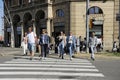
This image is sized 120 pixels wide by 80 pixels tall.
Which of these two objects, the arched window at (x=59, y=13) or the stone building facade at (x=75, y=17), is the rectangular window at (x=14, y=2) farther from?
the arched window at (x=59, y=13)

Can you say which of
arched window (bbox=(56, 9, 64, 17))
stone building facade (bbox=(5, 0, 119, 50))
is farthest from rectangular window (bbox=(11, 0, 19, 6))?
arched window (bbox=(56, 9, 64, 17))

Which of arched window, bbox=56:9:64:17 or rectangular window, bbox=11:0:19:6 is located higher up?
rectangular window, bbox=11:0:19:6

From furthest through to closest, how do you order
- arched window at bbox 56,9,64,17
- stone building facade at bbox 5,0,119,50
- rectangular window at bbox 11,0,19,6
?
rectangular window at bbox 11,0,19,6 → arched window at bbox 56,9,64,17 → stone building facade at bbox 5,0,119,50

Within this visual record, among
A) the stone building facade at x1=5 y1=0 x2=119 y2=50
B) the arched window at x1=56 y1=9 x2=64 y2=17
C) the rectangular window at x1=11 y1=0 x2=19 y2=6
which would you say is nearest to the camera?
the stone building facade at x1=5 y1=0 x2=119 y2=50

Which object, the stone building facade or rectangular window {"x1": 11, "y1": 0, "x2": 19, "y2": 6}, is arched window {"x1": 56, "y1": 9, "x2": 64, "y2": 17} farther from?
rectangular window {"x1": 11, "y1": 0, "x2": 19, "y2": 6}

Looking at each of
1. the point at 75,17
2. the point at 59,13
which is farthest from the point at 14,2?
the point at 75,17

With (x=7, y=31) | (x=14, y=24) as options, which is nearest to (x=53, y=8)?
(x=14, y=24)

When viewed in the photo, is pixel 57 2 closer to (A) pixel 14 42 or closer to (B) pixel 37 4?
(B) pixel 37 4

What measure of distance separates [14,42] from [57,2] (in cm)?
1467

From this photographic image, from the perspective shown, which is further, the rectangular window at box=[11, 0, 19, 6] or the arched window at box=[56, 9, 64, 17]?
the rectangular window at box=[11, 0, 19, 6]

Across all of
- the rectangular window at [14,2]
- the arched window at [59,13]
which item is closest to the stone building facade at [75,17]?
the arched window at [59,13]

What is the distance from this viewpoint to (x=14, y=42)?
202 feet

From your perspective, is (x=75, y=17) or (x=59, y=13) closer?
(x=75, y=17)

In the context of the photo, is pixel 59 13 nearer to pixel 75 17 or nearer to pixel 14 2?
pixel 75 17
